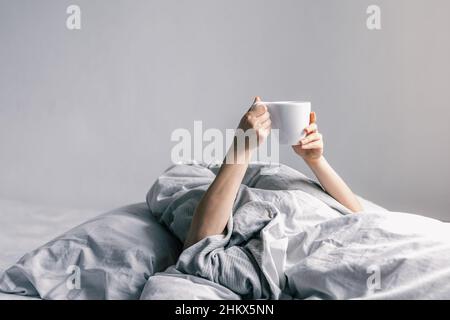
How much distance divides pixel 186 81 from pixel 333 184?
1917 millimetres

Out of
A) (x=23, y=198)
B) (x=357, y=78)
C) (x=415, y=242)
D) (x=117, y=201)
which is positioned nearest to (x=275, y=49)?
(x=357, y=78)

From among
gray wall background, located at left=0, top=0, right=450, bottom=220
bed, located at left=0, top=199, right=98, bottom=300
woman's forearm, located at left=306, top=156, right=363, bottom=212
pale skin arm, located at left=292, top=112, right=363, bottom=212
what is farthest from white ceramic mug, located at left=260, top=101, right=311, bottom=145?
gray wall background, located at left=0, top=0, right=450, bottom=220

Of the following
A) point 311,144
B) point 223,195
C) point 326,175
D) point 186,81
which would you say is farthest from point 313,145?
point 186,81

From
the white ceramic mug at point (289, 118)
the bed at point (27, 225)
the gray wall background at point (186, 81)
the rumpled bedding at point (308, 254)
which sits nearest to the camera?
the rumpled bedding at point (308, 254)

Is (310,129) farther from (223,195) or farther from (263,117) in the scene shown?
(223,195)

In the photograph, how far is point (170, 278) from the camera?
121cm

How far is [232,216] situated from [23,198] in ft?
6.96

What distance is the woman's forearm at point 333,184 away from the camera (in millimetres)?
1584

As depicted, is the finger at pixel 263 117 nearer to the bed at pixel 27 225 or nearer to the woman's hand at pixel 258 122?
the woman's hand at pixel 258 122

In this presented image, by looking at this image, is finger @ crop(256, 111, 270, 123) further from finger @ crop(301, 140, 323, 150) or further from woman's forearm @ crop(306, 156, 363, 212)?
woman's forearm @ crop(306, 156, 363, 212)

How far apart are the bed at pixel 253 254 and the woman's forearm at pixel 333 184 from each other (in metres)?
0.03

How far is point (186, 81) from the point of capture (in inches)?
133

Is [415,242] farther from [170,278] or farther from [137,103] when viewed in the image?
[137,103]

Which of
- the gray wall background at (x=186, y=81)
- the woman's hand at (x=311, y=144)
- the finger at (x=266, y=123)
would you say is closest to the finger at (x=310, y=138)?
the woman's hand at (x=311, y=144)
